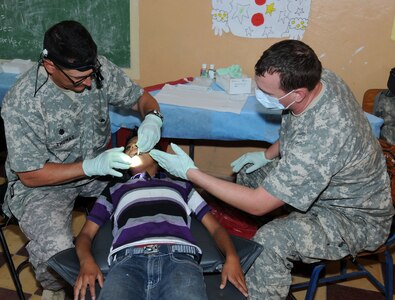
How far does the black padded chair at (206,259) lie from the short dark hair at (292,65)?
2.16 feet

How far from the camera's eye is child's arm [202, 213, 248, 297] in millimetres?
1563

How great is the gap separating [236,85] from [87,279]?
1.70 m

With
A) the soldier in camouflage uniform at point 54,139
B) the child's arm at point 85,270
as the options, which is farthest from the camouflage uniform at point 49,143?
the child's arm at point 85,270

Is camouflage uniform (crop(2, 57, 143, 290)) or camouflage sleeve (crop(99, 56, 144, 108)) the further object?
camouflage sleeve (crop(99, 56, 144, 108))

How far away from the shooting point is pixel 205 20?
3.06 meters

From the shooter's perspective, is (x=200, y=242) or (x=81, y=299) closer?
(x=81, y=299)

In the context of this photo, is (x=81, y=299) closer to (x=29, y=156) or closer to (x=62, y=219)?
(x=62, y=219)

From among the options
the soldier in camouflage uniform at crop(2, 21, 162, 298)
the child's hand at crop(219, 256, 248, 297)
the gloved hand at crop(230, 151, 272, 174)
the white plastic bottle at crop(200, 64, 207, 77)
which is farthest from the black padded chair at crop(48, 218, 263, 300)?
the white plastic bottle at crop(200, 64, 207, 77)

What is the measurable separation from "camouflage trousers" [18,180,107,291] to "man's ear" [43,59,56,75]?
1.83 feet

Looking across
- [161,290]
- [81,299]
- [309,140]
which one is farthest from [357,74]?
[81,299]

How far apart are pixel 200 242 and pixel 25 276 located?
1152mm

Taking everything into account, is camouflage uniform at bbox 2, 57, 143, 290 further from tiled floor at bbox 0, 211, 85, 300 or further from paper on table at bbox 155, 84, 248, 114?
paper on table at bbox 155, 84, 248, 114

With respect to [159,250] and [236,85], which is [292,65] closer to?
[159,250]

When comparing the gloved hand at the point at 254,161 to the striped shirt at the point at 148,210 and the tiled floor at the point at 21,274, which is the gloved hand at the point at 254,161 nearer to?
the striped shirt at the point at 148,210
